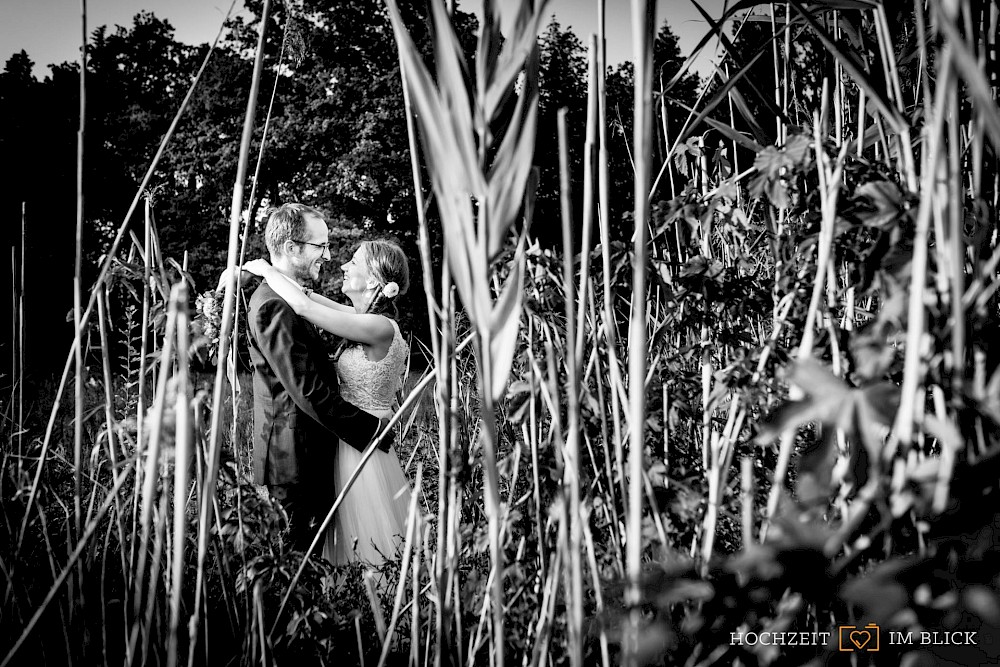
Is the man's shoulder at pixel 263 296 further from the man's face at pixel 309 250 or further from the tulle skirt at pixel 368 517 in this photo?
the tulle skirt at pixel 368 517

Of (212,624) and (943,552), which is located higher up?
(943,552)

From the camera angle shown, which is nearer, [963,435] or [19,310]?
[963,435]

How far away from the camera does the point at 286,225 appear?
211 centimetres

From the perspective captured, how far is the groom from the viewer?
6.26 feet

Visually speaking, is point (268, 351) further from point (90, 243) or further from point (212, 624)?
point (90, 243)

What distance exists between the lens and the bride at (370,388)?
2.16m

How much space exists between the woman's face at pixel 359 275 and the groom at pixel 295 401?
0.25 m

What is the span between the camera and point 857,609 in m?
0.73

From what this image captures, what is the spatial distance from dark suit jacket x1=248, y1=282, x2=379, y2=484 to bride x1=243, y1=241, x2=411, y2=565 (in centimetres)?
12

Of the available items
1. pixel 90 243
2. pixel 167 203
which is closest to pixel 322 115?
pixel 167 203

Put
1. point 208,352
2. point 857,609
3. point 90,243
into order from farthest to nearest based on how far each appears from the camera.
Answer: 1. point 90,243
2. point 208,352
3. point 857,609

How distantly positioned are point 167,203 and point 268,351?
14.6m

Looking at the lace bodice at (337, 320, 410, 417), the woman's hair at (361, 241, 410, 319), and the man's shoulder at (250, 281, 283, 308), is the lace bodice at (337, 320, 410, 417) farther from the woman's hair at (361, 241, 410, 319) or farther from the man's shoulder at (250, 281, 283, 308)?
the man's shoulder at (250, 281, 283, 308)

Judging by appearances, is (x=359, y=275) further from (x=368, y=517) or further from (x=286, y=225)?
(x=368, y=517)
